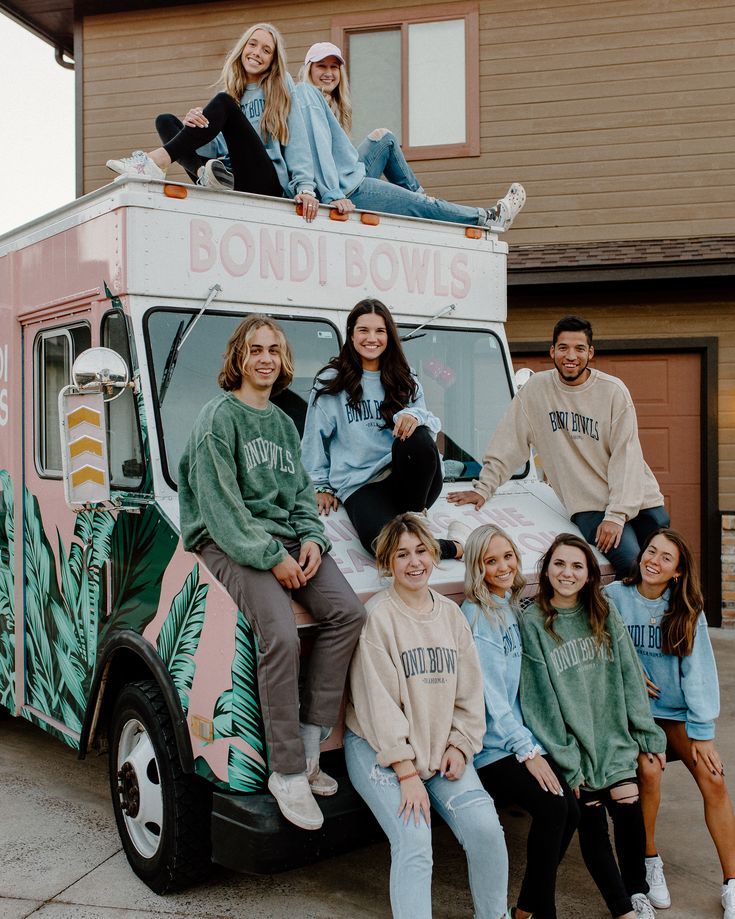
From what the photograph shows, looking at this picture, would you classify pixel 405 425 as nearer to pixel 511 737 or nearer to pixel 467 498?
pixel 467 498

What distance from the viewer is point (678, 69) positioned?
912 centimetres

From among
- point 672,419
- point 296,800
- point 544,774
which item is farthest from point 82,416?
point 672,419

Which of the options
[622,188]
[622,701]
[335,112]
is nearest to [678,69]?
[622,188]

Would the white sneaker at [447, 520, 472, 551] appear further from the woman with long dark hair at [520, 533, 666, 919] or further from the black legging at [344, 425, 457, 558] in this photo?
the woman with long dark hair at [520, 533, 666, 919]

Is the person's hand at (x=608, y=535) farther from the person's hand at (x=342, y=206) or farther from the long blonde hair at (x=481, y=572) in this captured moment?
the person's hand at (x=342, y=206)

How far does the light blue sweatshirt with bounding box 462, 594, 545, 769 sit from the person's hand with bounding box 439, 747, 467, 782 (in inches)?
6.4

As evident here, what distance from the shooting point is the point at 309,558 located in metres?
3.47

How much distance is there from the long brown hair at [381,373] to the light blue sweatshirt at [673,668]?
115 cm

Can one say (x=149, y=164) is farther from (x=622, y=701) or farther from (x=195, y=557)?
(x=622, y=701)

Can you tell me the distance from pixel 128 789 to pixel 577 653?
179cm

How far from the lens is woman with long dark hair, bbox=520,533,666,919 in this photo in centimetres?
353

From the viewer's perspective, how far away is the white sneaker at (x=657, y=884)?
3.72 metres

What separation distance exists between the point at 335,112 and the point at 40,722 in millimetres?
3347

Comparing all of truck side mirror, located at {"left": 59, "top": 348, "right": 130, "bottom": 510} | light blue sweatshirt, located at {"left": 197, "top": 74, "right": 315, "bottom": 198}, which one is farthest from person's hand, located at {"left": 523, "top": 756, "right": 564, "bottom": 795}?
light blue sweatshirt, located at {"left": 197, "top": 74, "right": 315, "bottom": 198}
